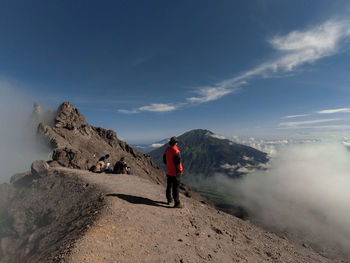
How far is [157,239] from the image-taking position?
7.79 m

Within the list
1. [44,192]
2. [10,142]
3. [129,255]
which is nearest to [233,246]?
[129,255]

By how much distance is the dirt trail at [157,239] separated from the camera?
257 inches

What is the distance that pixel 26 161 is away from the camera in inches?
1439

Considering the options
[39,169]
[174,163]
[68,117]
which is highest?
[68,117]

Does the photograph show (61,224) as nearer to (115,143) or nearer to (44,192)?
(44,192)

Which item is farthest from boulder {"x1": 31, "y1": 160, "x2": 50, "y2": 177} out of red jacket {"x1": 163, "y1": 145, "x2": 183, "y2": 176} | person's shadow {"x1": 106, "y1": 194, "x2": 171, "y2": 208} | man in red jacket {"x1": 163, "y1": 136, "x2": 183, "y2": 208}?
red jacket {"x1": 163, "y1": 145, "x2": 183, "y2": 176}

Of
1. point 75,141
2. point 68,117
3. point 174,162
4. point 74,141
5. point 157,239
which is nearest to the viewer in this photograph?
point 157,239

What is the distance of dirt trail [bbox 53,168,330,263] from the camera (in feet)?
21.4

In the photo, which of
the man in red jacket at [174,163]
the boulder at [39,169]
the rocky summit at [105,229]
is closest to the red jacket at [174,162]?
the man in red jacket at [174,163]

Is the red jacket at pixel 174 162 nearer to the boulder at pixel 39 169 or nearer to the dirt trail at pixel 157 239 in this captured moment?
the dirt trail at pixel 157 239

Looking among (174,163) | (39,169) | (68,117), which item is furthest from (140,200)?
(68,117)

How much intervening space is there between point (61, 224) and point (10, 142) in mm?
50956

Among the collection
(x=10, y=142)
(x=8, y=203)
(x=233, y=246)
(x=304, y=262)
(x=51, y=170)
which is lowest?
(x=304, y=262)

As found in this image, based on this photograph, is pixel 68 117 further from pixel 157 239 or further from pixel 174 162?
pixel 157 239
